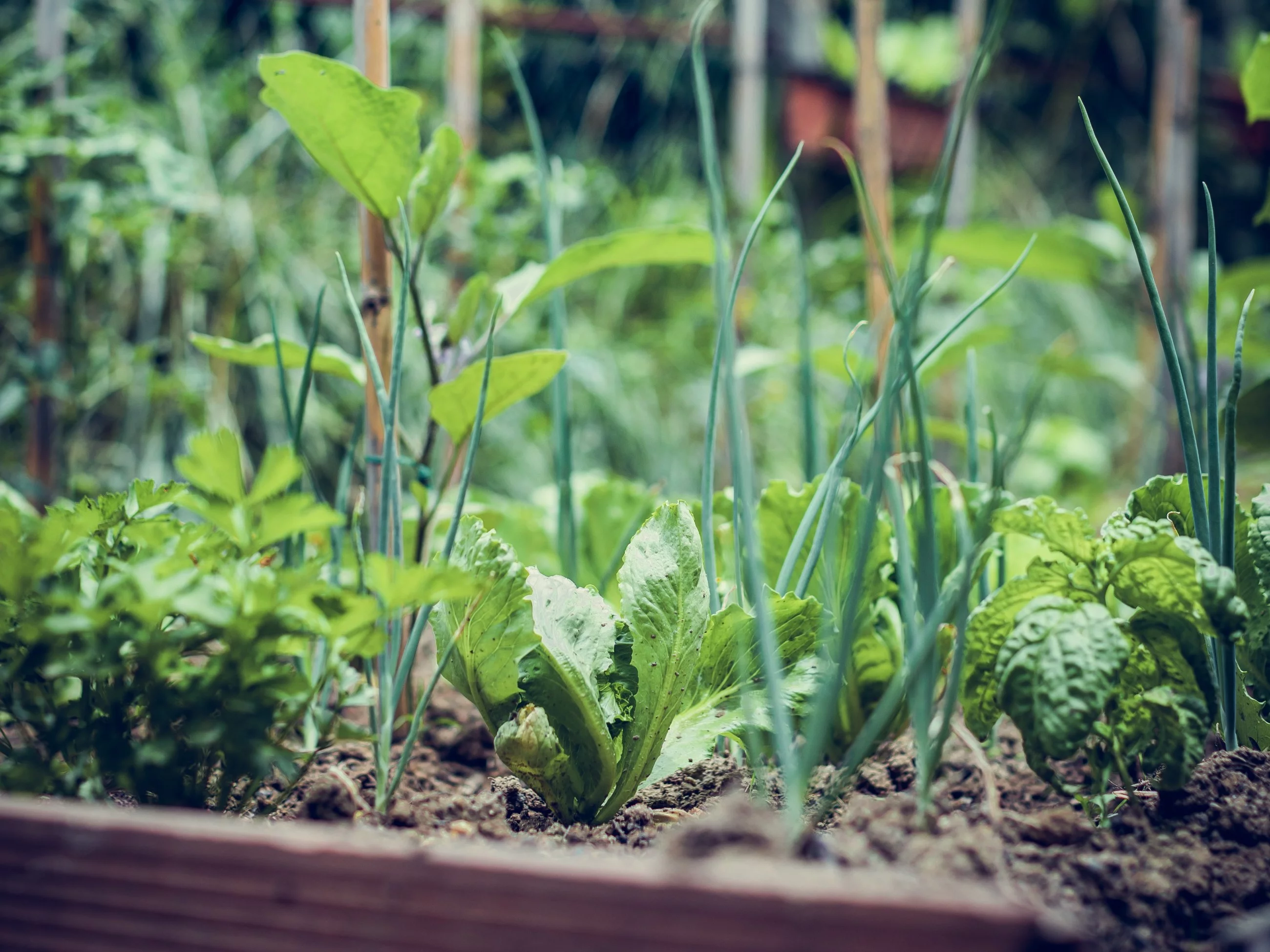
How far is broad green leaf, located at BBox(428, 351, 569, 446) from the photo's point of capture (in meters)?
0.54

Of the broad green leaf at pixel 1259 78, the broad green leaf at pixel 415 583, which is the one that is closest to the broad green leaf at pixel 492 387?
the broad green leaf at pixel 415 583

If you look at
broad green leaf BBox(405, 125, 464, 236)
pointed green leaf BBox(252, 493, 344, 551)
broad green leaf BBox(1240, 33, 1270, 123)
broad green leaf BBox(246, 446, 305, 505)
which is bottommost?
pointed green leaf BBox(252, 493, 344, 551)

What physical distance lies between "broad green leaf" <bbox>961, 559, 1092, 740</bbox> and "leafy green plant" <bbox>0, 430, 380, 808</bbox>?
35 centimetres

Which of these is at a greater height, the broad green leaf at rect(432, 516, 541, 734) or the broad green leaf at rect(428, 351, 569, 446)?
the broad green leaf at rect(428, 351, 569, 446)

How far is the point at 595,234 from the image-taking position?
2090mm

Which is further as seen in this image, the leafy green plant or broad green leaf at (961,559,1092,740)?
broad green leaf at (961,559,1092,740)

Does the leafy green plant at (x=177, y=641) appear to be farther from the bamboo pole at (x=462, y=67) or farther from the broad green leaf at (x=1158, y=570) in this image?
the bamboo pole at (x=462, y=67)

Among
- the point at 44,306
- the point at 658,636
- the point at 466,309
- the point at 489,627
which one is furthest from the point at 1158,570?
the point at 44,306

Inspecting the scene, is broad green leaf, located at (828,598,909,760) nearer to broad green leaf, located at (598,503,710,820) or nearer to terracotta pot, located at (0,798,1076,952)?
broad green leaf, located at (598,503,710,820)

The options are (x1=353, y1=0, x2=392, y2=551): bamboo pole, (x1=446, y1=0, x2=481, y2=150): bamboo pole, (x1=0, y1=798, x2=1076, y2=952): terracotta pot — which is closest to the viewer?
(x1=0, y1=798, x2=1076, y2=952): terracotta pot

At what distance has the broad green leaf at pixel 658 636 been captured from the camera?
488 millimetres

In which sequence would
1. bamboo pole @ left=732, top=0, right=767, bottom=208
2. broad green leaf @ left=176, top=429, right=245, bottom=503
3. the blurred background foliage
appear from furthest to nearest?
bamboo pole @ left=732, top=0, right=767, bottom=208 < the blurred background foliage < broad green leaf @ left=176, top=429, right=245, bottom=503

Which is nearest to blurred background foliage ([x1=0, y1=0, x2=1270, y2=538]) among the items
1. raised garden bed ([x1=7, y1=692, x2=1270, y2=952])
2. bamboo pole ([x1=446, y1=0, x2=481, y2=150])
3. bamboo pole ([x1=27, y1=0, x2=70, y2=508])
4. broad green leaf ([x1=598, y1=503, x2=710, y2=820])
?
bamboo pole ([x1=27, y1=0, x2=70, y2=508])

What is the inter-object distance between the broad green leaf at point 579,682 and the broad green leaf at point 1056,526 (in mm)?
252
